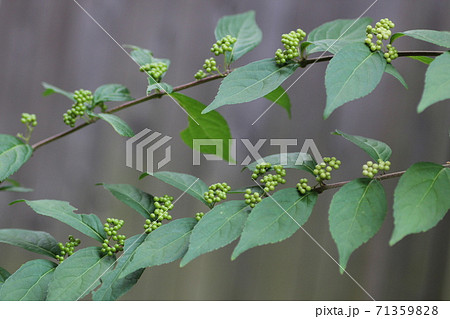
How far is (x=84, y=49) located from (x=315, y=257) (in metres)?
0.81

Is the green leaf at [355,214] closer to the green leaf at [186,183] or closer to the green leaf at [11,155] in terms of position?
the green leaf at [186,183]

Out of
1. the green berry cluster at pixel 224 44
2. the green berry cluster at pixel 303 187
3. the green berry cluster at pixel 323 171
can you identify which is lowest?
the green berry cluster at pixel 303 187

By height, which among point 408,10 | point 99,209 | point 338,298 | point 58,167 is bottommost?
point 338,298

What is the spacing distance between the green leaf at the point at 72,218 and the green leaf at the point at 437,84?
1.18ft

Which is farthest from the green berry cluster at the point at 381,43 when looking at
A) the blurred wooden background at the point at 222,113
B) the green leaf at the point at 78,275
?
the blurred wooden background at the point at 222,113

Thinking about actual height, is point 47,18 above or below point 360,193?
above

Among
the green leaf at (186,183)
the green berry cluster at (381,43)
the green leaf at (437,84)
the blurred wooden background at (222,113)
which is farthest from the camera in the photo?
the blurred wooden background at (222,113)

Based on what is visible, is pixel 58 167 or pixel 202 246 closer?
pixel 202 246

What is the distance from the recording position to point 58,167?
133cm

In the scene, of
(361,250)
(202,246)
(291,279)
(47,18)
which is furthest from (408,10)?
(202,246)

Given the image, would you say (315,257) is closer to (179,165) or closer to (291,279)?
(291,279)

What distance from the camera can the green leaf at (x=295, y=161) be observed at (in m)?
0.51

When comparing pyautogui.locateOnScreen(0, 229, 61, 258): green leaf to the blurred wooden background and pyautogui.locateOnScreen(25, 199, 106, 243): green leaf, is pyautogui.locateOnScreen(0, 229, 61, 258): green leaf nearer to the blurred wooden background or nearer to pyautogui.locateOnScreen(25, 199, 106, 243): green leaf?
pyautogui.locateOnScreen(25, 199, 106, 243): green leaf

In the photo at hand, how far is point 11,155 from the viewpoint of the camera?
1.93 ft
